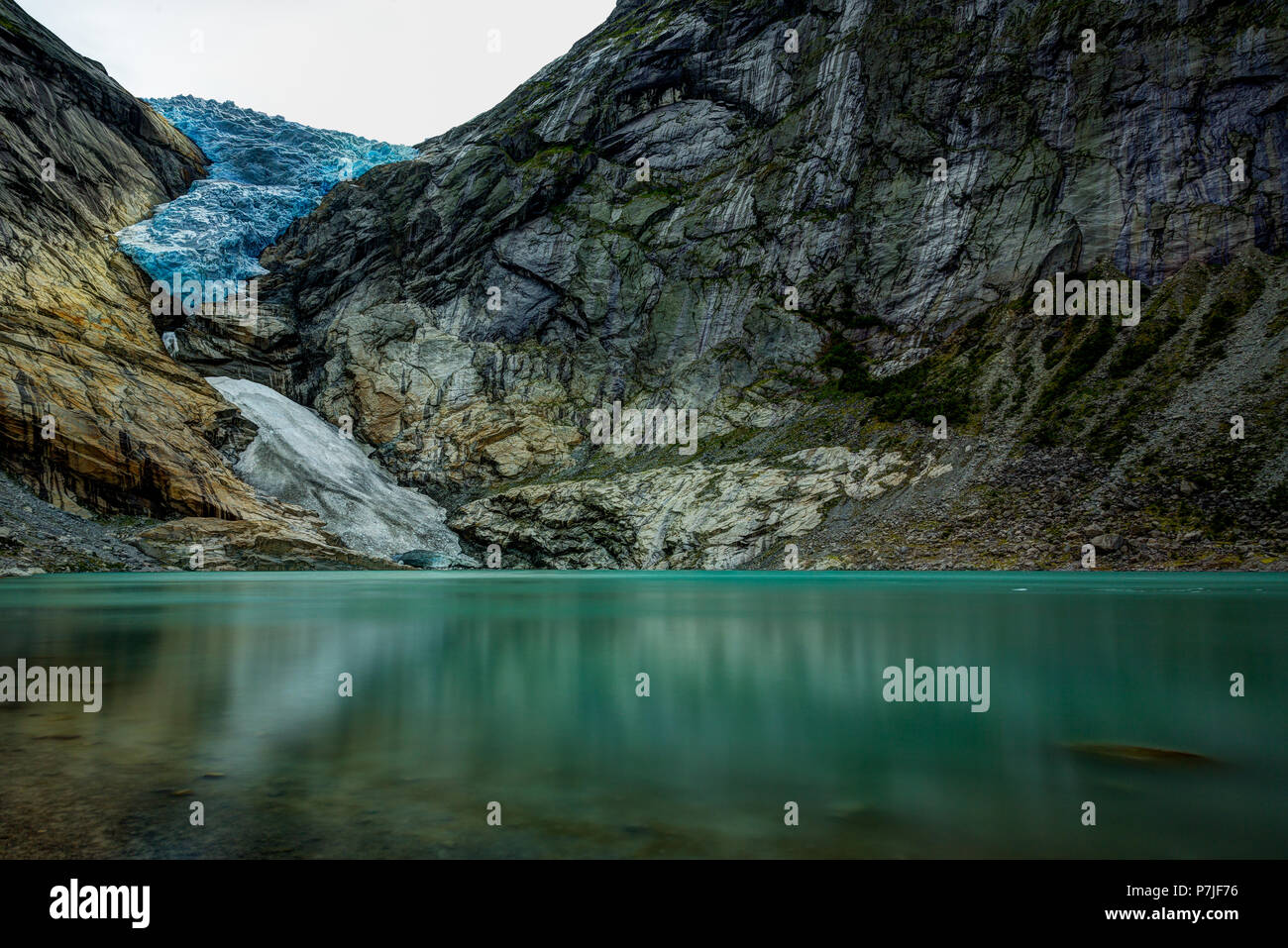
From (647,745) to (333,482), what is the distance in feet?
204

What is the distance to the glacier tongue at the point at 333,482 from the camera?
59.5 metres

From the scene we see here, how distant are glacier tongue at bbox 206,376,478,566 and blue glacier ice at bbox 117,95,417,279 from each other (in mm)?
17681

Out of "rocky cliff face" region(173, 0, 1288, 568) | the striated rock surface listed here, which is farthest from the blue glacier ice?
the striated rock surface

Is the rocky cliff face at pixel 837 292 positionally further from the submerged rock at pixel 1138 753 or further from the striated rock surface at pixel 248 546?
the submerged rock at pixel 1138 753

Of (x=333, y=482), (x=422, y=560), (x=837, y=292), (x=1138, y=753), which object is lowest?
(x=422, y=560)

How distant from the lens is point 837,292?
66.1 meters

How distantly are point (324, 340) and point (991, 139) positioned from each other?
68.5 metres

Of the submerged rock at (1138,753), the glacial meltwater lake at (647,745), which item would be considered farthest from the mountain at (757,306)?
the submerged rock at (1138,753)

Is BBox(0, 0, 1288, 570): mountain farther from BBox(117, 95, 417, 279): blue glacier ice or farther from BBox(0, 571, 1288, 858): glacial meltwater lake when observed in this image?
BBox(0, 571, 1288, 858): glacial meltwater lake

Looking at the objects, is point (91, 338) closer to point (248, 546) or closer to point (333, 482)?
point (333, 482)

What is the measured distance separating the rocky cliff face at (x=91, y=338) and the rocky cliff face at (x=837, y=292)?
14.7 meters

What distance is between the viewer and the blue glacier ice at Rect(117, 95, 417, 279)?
253ft

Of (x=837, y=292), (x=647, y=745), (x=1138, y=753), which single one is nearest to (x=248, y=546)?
(x=647, y=745)
